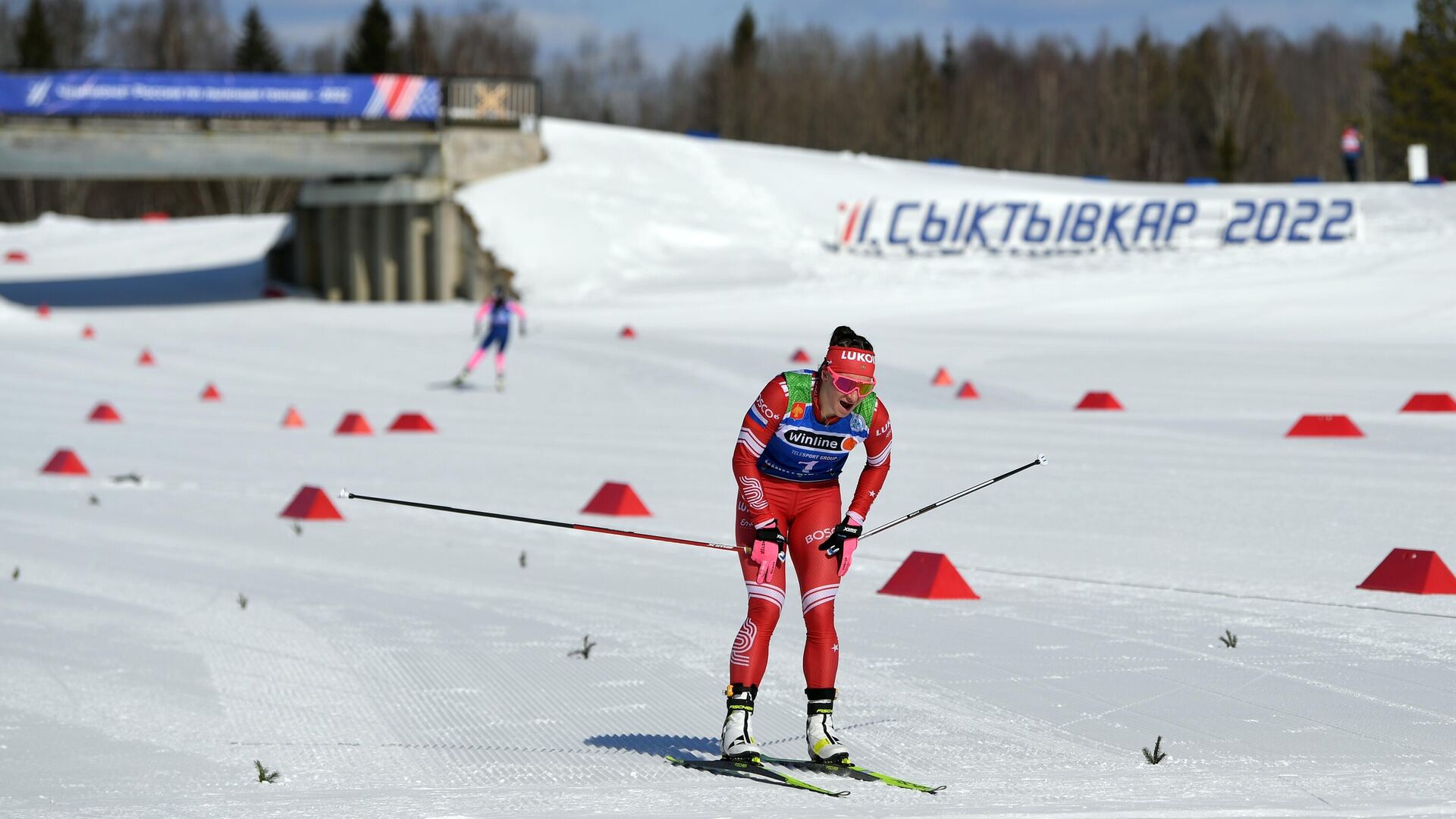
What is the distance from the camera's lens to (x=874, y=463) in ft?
19.5

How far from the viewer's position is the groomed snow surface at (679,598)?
549 cm

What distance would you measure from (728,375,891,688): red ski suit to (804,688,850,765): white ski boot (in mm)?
38

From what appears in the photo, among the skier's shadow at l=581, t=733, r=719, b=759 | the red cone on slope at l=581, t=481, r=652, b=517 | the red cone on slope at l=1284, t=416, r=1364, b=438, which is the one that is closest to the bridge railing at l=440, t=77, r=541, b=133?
the red cone on slope at l=1284, t=416, r=1364, b=438

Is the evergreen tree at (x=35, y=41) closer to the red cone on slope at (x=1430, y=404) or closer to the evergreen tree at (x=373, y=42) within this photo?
the evergreen tree at (x=373, y=42)

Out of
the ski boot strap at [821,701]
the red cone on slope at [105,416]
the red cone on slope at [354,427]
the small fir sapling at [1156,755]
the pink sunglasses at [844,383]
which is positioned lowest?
the red cone on slope at [105,416]

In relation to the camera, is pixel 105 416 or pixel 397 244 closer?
pixel 105 416

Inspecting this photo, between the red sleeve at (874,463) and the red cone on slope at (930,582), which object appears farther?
the red cone on slope at (930,582)

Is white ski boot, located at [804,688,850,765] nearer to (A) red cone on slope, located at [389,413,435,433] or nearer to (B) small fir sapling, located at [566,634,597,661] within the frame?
(B) small fir sapling, located at [566,634,597,661]

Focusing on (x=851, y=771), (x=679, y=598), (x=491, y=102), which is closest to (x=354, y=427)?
(x=679, y=598)

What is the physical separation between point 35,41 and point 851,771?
90869 mm

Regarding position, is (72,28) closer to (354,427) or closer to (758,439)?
(354,427)

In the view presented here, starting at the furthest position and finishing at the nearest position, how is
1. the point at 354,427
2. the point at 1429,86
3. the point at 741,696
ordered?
the point at 1429,86 < the point at 354,427 < the point at 741,696

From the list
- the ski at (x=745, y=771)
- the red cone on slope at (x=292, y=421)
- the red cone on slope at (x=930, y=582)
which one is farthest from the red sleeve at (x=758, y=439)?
the red cone on slope at (x=292, y=421)

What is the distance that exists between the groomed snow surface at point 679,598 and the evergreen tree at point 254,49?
2581 inches
